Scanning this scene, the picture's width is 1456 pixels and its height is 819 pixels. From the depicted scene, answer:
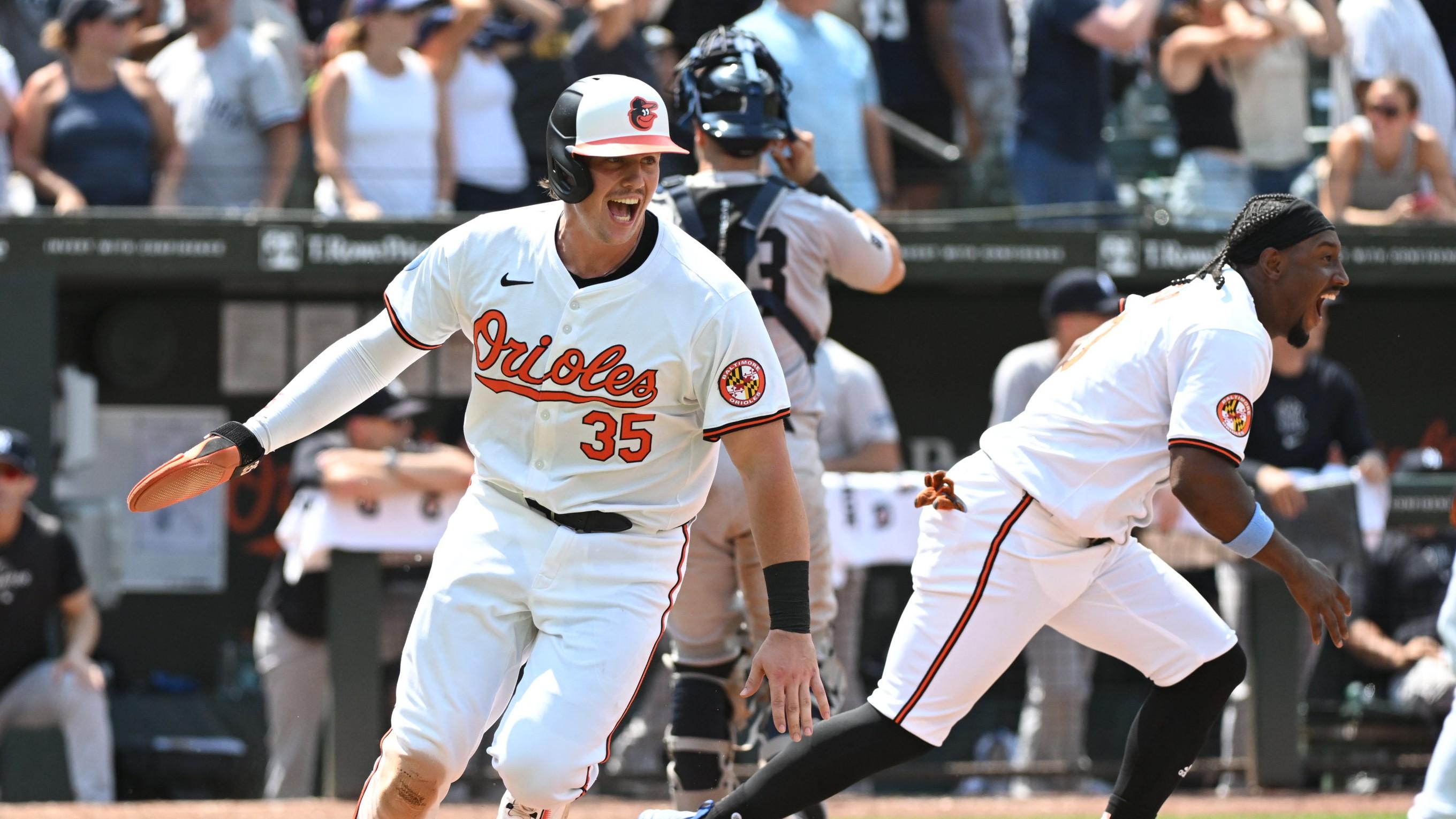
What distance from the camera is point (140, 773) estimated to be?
7.67 metres

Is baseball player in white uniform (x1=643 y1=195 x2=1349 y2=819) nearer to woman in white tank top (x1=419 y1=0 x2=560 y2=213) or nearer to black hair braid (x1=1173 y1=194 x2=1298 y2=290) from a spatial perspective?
black hair braid (x1=1173 y1=194 x2=1298 y2=290)

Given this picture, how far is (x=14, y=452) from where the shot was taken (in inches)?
282

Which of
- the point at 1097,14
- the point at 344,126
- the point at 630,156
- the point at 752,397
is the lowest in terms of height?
the point at 752,397

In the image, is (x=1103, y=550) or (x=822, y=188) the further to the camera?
(x=822, y=188)

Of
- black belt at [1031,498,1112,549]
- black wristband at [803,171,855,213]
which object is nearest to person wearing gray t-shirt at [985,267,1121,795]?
black wristband at [803,171,855,213]

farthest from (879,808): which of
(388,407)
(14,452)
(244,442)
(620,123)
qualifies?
(620,123)

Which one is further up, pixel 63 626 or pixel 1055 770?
pixel 63 626

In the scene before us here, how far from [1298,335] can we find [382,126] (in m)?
4.72

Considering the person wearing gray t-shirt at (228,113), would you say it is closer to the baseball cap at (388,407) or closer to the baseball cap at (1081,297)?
the baseball cap at (388,407)

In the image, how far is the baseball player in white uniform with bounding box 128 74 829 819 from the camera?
3.74 m

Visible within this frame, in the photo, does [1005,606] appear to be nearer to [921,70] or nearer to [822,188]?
[822,188]

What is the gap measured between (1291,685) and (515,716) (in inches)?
171

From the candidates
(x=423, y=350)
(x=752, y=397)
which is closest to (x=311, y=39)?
(x=423, y=350)

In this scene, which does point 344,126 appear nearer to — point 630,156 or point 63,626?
point 63,626
